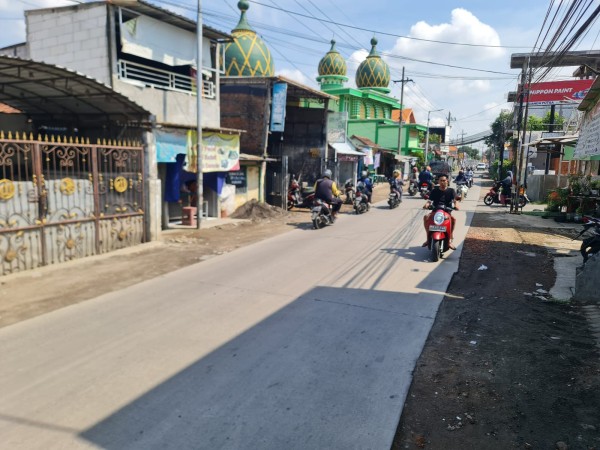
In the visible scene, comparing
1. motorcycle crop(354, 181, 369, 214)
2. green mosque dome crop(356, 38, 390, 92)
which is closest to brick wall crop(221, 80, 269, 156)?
motorcycle crop(354, 181, 369, 214)

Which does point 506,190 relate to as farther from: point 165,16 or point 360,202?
point 165,16

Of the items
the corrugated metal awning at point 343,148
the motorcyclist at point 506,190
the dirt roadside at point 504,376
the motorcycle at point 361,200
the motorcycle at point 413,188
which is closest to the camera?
the dirt roadside at point 504,376

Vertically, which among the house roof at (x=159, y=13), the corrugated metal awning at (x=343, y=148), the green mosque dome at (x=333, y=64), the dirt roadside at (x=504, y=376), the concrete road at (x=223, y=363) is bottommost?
the concrete road at (x=223, y=363)

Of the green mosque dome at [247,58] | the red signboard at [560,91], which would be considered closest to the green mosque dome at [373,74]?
the red signboard at [560,91]

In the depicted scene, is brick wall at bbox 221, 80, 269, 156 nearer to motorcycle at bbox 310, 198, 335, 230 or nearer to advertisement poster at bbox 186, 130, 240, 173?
advertisement poster at bbox 186, 130, 240, 173

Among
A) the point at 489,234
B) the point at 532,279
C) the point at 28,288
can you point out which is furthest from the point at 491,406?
the point at 489,234

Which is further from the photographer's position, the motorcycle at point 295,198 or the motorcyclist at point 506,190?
the motorcyclist at point 506,190

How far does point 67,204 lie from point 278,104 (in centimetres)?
1161

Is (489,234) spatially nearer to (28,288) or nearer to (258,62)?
(28,288)

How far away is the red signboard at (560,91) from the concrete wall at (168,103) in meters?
27.5

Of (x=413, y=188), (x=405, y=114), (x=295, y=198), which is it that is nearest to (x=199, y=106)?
(x=295, y=198)

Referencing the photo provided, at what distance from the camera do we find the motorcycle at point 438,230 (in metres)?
9.13

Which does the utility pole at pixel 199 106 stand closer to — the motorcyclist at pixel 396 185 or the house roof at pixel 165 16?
the house roof at pixel 165 16

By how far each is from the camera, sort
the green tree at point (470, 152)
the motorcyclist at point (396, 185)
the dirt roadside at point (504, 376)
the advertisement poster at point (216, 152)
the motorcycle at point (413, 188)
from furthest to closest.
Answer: the green tree at point (470, 152) → the motorcycle at point (413, 188) → the motorcyclist at point (396, 185) → the advertisement poster at point (216, 152) → the dirt roadside at point (504, 376)
